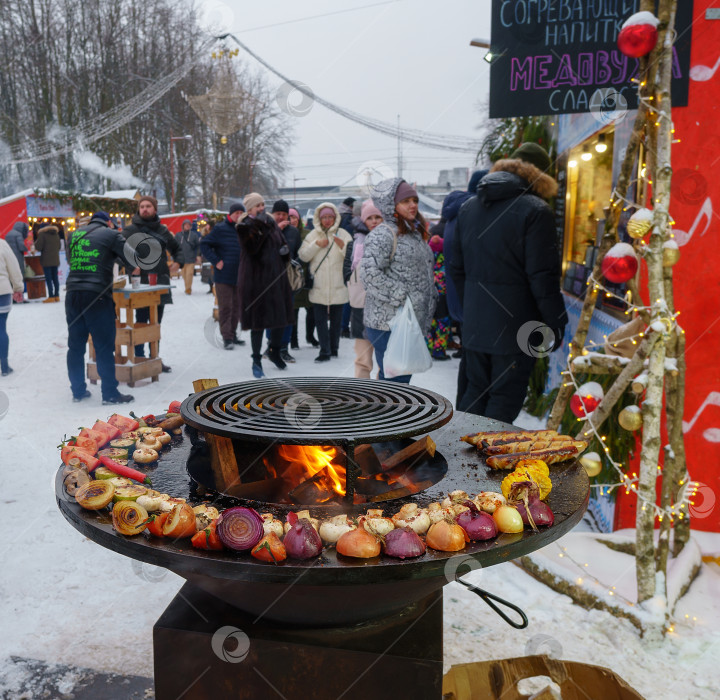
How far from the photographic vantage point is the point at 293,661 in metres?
1.81

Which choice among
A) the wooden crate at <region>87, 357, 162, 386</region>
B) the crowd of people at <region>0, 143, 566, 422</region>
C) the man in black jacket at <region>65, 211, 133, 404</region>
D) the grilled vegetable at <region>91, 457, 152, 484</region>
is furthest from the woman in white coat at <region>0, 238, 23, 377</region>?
the grilled vegetable at <region>91, 457, 152, 484</region>

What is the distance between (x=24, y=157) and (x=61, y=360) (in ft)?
87.9

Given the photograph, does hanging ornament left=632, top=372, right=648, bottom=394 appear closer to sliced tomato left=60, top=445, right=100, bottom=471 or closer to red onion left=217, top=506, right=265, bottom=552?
red onion left=217, top=506, right=265, bottom=552

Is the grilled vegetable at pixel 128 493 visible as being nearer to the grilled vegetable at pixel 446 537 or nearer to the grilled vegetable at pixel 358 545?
the grilled vegetable at pixel 358 545

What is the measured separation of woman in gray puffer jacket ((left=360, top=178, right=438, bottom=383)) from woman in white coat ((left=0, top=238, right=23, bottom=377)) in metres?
4.65

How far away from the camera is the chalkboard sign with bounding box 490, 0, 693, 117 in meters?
3.25

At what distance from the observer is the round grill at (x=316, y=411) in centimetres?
183

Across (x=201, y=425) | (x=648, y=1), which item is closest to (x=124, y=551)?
(x=201, y=425)

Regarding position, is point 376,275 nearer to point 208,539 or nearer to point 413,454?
point 413,454

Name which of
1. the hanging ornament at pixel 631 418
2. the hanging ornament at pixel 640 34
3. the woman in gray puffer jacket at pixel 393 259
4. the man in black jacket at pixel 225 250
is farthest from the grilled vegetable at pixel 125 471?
the man in black jacket at pixel 225 250

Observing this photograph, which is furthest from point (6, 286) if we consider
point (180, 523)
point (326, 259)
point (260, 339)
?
point (180, 523)

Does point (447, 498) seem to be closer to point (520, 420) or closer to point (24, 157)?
point (520, 420)

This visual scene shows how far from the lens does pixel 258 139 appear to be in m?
37.8

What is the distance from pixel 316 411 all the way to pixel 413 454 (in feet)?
1.19
